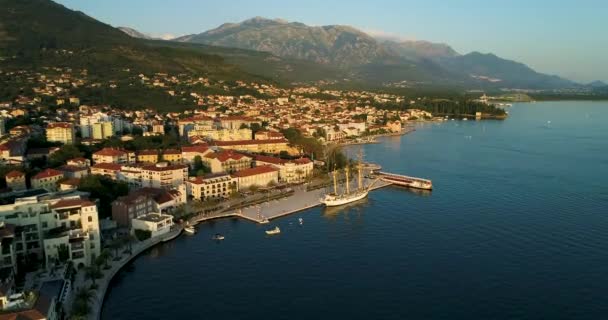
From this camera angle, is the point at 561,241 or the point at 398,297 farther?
the point at 561,241

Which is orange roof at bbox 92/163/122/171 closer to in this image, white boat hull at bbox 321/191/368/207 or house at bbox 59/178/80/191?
house at bbox 59/178/80/191

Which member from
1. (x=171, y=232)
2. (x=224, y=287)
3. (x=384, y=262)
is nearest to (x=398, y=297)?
(x=384, y=262)

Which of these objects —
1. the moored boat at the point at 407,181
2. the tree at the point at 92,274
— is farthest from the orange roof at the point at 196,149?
the tree at the point at 92,274

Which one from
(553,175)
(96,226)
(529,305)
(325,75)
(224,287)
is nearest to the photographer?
(529,305)

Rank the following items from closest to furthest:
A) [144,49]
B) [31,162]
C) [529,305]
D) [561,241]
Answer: [529,305] < [561,241] < [31,162] < [144,49]

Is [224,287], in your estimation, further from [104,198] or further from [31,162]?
[31,162]

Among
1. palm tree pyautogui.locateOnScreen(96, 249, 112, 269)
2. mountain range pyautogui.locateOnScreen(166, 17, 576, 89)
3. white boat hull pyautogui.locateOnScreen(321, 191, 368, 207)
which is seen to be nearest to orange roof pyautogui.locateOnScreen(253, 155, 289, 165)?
white boat hull pyautogui.locateOnScreen(321, 191, 368, 207)

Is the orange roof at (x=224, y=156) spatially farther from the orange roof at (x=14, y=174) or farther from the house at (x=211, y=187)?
the orange roof at (x=14, y=174)

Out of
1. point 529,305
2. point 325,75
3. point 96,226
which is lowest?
point 529,305
